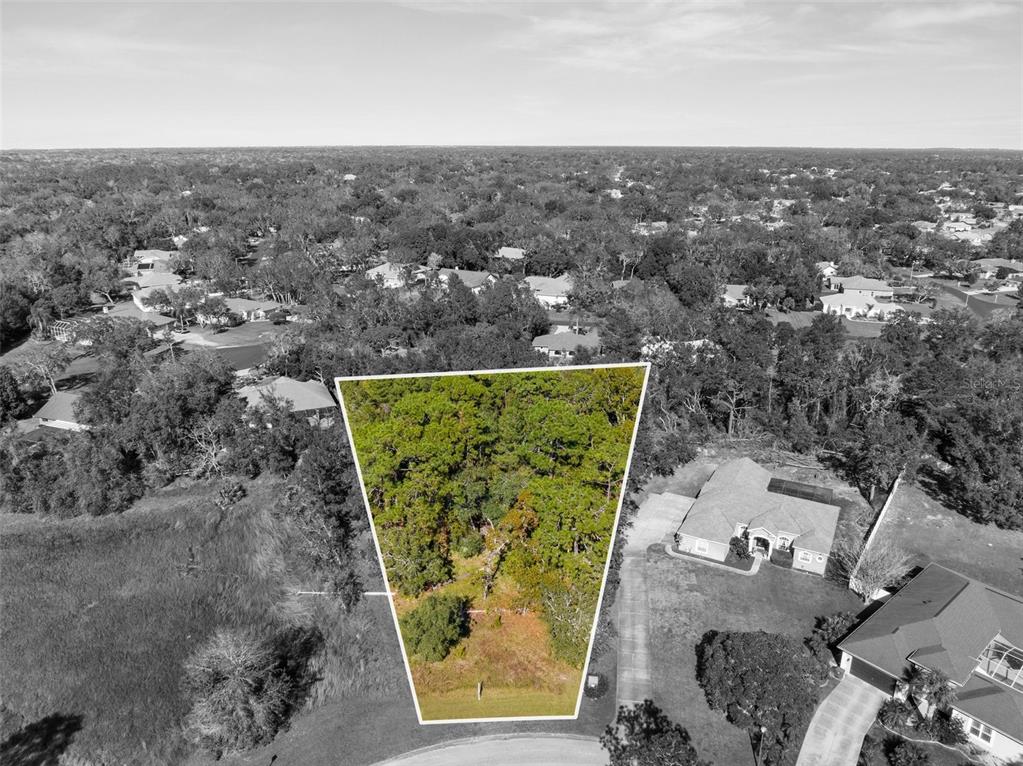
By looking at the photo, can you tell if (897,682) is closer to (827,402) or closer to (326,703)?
(326,703)

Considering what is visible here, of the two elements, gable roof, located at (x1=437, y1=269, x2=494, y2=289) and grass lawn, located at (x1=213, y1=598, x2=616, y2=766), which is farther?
gable roof, located at (x1=437, y1=269, x2=494, y2=289)

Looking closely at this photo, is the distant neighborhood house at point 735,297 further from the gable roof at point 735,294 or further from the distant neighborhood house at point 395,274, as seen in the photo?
the distant neighborhood house at point 395,274

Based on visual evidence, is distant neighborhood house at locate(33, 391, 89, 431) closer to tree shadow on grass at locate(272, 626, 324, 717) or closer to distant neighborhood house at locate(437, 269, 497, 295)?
tree shadow on grass at locate(272, 626, 324, 717)

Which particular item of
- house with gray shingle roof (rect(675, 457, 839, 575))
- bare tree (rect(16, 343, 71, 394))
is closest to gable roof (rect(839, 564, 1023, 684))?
house with gray shingle roof (rect(675, 457, 839, 575))

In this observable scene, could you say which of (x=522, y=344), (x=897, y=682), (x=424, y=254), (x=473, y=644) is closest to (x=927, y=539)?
(x=897, y=682)

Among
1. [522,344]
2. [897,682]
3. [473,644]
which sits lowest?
[897,682]

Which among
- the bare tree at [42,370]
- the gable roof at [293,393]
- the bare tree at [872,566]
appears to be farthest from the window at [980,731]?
the bare tree at [42,370]
